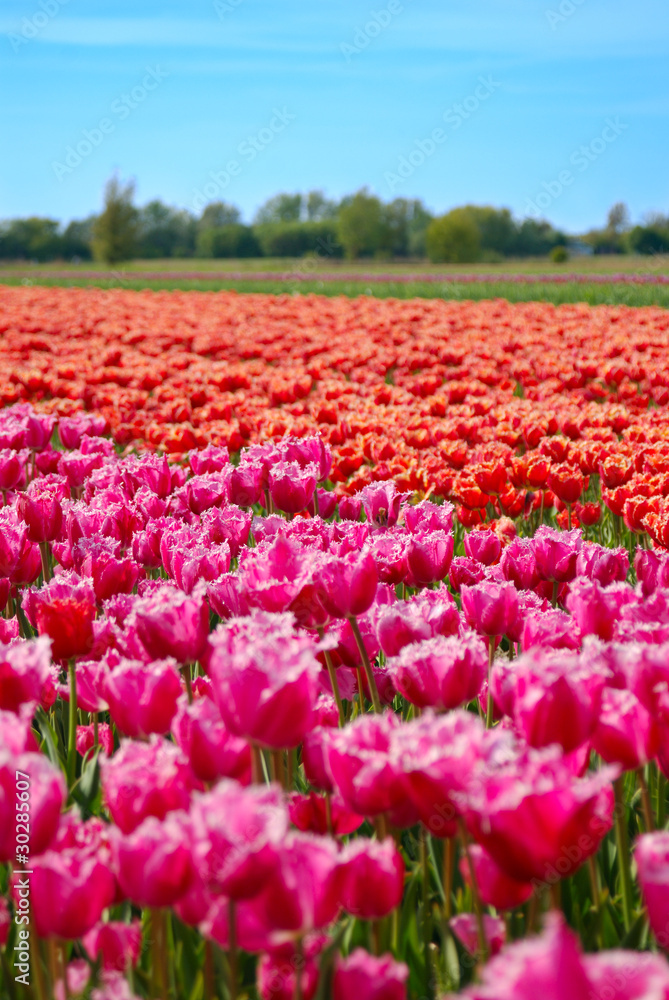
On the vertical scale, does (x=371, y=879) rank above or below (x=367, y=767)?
below

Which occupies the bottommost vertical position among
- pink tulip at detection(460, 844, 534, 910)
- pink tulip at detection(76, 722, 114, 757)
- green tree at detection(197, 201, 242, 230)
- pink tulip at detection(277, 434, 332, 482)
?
pink tulip at detection(76, 722, 114, 757)

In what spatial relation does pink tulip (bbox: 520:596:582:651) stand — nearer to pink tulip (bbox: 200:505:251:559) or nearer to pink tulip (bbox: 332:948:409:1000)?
pink tulip (bbox: 332:948:409:1000)

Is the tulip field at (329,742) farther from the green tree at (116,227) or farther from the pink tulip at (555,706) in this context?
the green tree at (116,227)

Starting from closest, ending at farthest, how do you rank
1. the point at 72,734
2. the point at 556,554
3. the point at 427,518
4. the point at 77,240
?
the point at 72,734 < the point at 556,554 < the point at 427,518 < the point at 77,240

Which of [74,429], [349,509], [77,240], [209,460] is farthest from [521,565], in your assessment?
[77,240]

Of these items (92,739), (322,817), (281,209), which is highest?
(281,209)

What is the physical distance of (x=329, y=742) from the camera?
1.27m

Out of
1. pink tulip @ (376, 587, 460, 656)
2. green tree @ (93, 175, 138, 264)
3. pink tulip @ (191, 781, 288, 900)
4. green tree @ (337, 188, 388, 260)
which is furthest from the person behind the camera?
green tree @ (337, 188, 388, 260)

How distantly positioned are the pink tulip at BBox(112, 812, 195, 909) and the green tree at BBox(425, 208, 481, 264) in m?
94.3

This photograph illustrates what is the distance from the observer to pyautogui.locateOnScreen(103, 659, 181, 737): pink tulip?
1.43 meters

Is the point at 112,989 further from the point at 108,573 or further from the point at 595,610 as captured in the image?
the point at 108,573

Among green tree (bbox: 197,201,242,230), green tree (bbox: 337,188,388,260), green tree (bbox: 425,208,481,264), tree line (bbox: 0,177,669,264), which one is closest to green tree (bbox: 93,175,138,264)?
tree line (bbox: 0,177,669,264)

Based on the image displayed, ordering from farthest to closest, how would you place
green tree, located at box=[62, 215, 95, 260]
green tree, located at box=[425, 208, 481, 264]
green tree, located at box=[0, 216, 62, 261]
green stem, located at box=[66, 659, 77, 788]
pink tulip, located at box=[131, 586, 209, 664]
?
green tree, located at box=[62, 215, 95, 260] → green tree, located at box=[0, 216, 62, 261] → green tree, located at box=[425, 208, 481, 264] → green stem, located at box=[66, 659, 77, 788] → pink tulip, located at box=[131, 586, 209, 664]

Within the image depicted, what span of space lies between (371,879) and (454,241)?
314 feet
